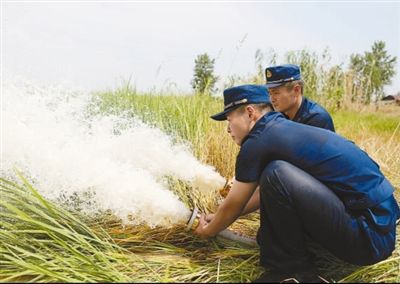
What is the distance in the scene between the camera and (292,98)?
11.4 ft

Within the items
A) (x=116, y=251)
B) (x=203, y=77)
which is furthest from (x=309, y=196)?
(x=203, y=77)

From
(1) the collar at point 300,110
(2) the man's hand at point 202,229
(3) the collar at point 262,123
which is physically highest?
A: (3) the collar at point 262,123

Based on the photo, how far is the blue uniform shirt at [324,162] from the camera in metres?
2.19

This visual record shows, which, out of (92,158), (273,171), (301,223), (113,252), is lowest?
(113,252)

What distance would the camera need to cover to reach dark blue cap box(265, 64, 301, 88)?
3387 millimetres

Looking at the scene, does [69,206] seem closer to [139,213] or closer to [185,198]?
[139,213]

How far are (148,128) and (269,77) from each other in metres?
1.19

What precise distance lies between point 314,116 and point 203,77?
97.5 inches

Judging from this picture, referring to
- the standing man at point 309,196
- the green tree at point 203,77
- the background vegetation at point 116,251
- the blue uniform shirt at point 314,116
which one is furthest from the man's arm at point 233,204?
the green tree at point 203,77

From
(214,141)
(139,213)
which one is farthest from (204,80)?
(139,213)

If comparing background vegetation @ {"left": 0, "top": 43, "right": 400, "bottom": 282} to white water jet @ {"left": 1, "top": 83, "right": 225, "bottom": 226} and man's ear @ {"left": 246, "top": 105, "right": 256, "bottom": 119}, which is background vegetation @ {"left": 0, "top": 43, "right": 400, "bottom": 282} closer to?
white water jet @ {"left": 1, "top": 83, "right": 225, "bottom": 226}

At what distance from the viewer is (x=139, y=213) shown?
9.37 feet

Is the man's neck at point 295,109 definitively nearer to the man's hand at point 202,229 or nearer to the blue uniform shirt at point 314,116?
the blue uniform shirt at point 314,116

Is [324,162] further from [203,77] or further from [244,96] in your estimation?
[203,77]
